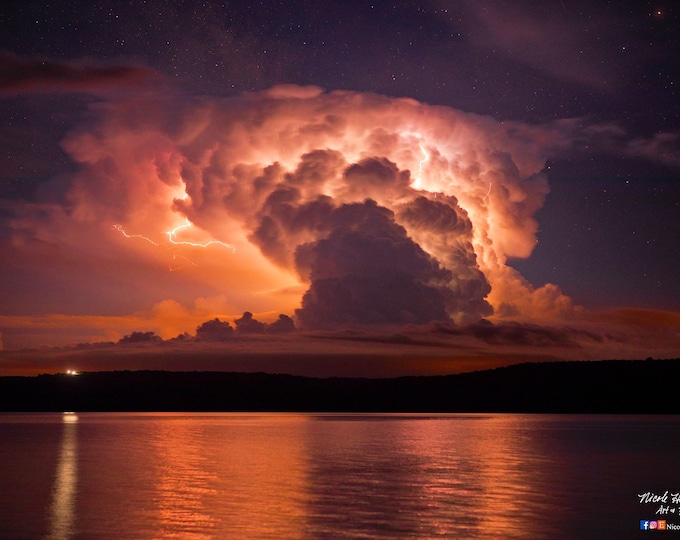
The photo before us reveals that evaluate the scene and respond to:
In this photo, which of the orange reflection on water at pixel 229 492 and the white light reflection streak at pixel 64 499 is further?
the orange reflection on water at pixel 229 492

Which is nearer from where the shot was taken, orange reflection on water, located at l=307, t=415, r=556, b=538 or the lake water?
the lake water

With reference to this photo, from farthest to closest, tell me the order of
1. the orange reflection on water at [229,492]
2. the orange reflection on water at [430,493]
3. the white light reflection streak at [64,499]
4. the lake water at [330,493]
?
the orange reflection on water at [430,493] → the lake water at [330,493] → the orange reflection on water at [229,492] → the white light reflection streak at [64,499]

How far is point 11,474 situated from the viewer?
44.5 metres

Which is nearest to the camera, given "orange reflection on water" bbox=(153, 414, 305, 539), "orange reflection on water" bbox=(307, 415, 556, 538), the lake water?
"orange reflection on water" bbox=(153, 414, 305, 539)

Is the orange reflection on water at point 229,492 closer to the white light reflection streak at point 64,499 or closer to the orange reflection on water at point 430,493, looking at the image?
the orange reflection on water at point 430,493

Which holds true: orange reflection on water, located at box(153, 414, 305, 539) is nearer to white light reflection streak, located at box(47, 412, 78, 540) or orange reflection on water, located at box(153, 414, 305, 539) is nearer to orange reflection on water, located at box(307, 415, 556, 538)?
orange reflection on water, located at box(307, 415, 556, 538)

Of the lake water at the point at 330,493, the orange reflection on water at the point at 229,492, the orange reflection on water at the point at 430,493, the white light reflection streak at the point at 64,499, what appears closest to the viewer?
the white light reflection streak at the point at 64,499

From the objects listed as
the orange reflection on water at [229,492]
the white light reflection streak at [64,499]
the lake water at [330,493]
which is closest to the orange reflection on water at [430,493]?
the lake water at [330,493]

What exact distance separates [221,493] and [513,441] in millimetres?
52080

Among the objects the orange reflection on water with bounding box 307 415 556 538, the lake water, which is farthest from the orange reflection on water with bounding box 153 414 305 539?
the orange reflection on water with bounding box 307 415 556 538

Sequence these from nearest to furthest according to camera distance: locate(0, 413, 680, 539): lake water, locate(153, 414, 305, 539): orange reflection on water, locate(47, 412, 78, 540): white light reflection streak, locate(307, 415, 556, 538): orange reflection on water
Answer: locate(47, 412, 78, 540): white light reflection streak < locate(153, 414, 305, 539): orange reflection on water < locate(0, 413, 680, 539): lake water < locate(307, 415, 556, 538): orange reflection on water

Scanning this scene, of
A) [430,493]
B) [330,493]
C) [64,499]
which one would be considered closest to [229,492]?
[330,493]

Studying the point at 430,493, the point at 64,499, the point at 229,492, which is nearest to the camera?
the point at 64,499

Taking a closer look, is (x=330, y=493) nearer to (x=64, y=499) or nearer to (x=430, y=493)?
(x=430, y=493)
